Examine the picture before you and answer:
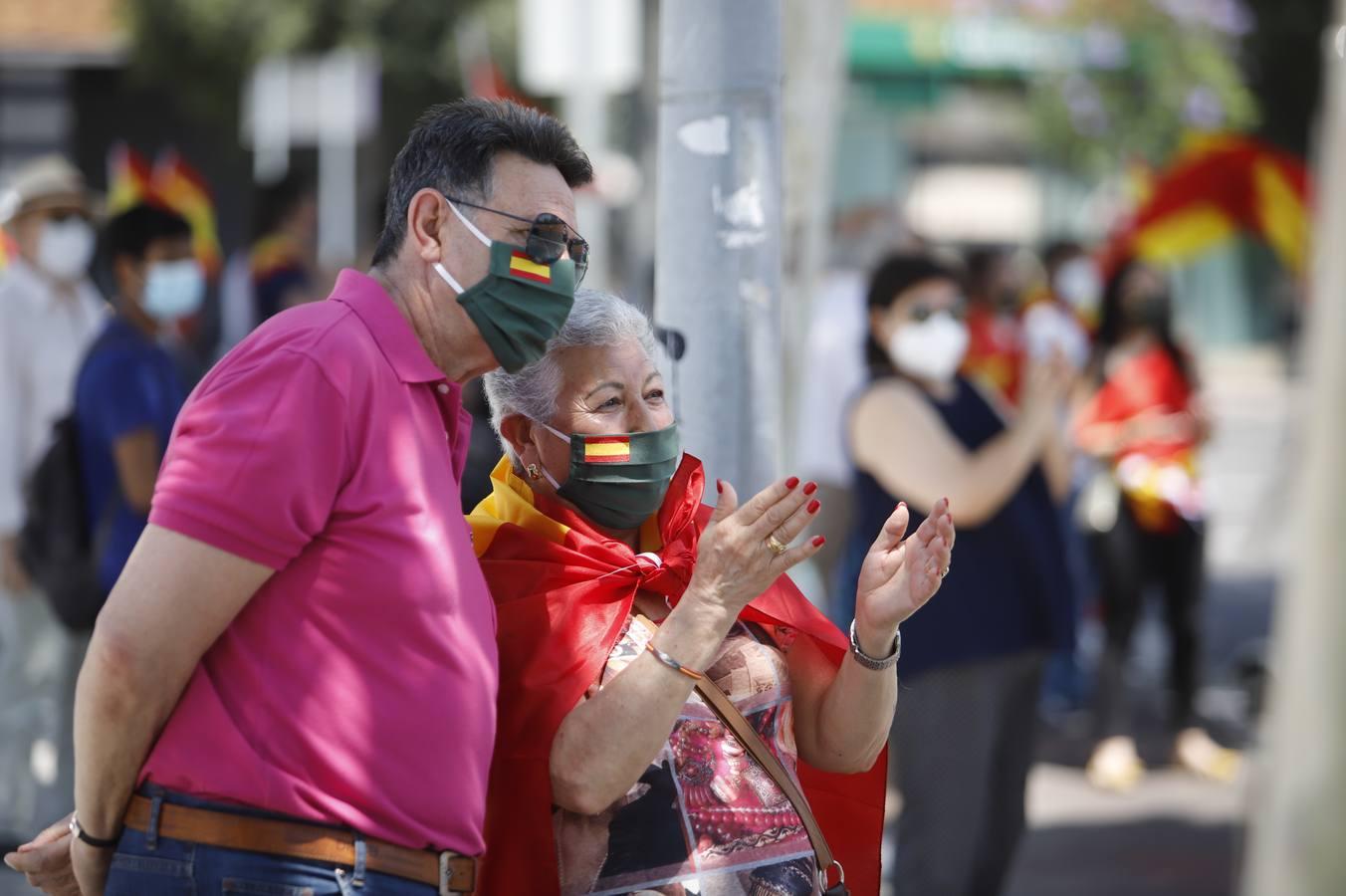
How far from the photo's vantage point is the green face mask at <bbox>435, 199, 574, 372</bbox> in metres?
2.60

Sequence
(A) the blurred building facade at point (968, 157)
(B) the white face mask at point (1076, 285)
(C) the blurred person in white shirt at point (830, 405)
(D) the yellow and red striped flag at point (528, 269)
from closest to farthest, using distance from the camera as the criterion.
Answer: (D) the yellow and red striped flag at point (528, 269) < (C) the blurred person in white shirt at point (830, 405) < (B) the white face mask at point (1076, 285) < (A) the blurred building facade at point (968, 157)

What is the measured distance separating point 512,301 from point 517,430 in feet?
1.75

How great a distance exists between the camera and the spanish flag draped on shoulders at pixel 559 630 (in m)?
2.79

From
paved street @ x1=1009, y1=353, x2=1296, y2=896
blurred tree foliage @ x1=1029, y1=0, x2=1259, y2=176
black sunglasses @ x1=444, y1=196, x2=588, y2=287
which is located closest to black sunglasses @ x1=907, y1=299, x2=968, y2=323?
paved street @ x1=1009, y1=353, x2=1296, y2=896

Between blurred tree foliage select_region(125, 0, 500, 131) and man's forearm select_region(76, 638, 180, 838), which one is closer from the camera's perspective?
man's forearm select_region(76, 638, 180, 838)

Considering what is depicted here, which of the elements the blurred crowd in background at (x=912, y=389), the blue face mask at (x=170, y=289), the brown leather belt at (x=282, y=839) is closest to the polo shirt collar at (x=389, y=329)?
the brown leather belt at (x=282, y=839)

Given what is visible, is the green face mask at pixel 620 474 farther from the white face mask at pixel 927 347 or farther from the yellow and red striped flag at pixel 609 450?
the white face mask at pixel 927 347

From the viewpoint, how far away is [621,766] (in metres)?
2.69

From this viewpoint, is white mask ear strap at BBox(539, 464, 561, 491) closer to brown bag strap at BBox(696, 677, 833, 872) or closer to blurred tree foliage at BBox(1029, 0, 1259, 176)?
brown bag strap at BBox(696, 677, 833, 872)

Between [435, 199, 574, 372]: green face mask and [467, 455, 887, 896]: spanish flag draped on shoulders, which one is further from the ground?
[435, 199, 574, 372]: green face mask

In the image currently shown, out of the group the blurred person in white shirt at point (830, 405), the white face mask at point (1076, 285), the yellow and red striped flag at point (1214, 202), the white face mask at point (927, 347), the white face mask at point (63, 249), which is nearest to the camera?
the white face mask at point (927, 347)

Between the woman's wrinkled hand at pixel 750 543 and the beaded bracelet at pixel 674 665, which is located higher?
the woman's wrinkled hand at pixel 750 543

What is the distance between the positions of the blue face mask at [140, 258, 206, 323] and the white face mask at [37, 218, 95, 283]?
1.18m

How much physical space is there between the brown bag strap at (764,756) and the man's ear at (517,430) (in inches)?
14.4
